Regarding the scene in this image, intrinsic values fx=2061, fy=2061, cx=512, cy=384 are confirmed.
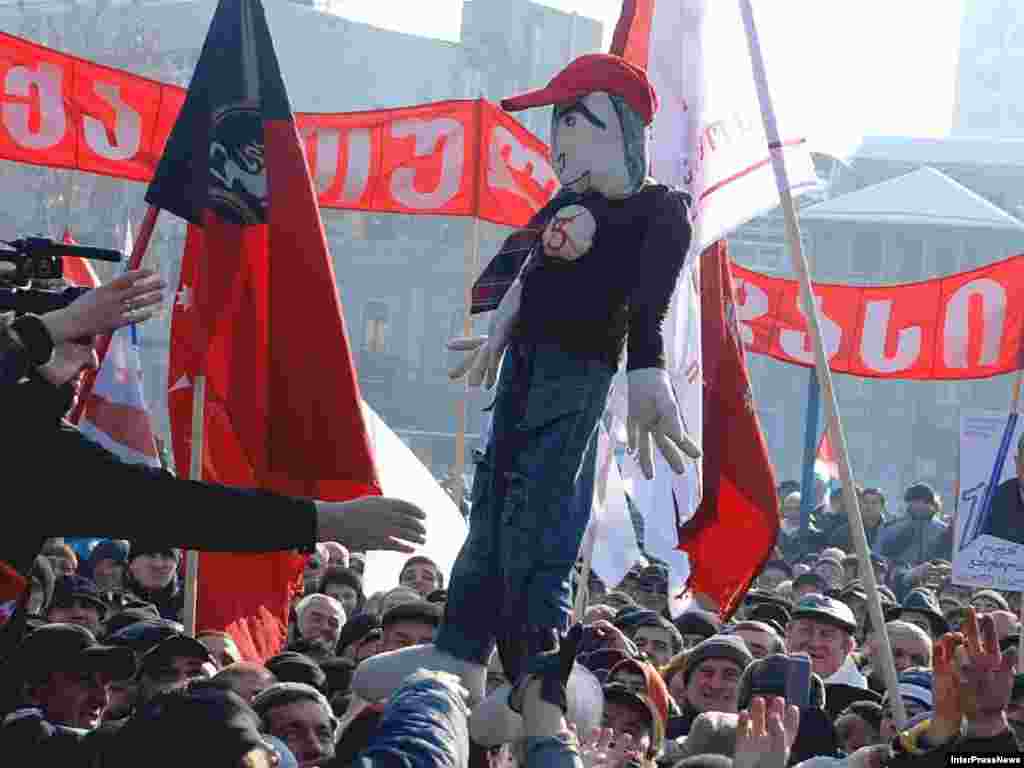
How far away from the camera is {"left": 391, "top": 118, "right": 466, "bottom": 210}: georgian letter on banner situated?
11055mm

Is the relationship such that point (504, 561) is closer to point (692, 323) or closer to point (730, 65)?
point (692, 323)

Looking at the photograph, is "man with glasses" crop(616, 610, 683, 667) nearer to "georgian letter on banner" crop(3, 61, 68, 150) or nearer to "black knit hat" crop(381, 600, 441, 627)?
"black knit hat" crop(381, 600, 441, 627)

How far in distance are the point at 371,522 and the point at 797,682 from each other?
2.12m

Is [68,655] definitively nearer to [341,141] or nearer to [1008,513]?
[1008,513]

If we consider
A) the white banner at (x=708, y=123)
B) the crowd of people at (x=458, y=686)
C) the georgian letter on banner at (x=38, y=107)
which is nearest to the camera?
the crowd of people at (x=458, y=686)

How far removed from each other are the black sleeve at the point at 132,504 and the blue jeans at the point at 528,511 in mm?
951

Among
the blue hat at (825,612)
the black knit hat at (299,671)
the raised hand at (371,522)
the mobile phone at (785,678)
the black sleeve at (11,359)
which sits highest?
the black sleeve at (11,359)

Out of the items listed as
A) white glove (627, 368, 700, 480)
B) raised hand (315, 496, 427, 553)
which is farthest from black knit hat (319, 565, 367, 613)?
raised hand (315, 496, 427, 553)

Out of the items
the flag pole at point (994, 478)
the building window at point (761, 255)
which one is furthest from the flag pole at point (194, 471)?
the building window at point (761, 255)

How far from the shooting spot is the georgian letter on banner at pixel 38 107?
1013cm

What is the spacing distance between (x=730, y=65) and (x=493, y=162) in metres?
3.91

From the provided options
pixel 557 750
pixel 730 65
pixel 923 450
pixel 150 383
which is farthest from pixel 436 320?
pixel 557 750

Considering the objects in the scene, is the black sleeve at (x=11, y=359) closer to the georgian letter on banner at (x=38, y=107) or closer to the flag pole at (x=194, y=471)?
the flag pole at (x=194, y=471)

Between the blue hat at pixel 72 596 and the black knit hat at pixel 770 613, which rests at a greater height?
the blue hat at pixel 72 596
